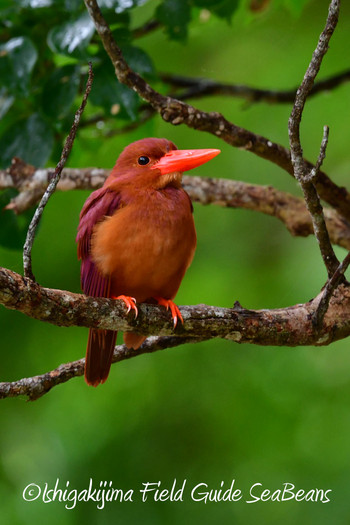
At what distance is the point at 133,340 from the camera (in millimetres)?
3252

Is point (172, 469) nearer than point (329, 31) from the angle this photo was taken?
No

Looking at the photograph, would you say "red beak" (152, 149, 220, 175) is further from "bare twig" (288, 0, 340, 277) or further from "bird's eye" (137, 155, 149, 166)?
"bare twig" (288, 0, 340, 277)

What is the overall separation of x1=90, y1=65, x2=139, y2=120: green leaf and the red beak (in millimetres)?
377

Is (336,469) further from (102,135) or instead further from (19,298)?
(19,298)

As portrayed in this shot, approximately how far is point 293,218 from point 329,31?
5.66 feet

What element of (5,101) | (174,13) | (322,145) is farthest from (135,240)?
(5,101)

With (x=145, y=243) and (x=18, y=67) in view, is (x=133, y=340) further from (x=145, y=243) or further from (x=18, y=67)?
(x=18, y=67)

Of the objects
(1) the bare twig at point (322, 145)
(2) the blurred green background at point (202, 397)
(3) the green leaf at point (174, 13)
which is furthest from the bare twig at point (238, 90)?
(1) the bare twig at point (322, 145)

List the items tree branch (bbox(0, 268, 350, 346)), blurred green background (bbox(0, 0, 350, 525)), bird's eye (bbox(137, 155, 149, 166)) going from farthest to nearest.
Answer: blurred green background (bbox(0, 0, 350, 525)) < bird's eye (bbox(137, 155, 149, 166)) < tree branch (bbox(0, 268, 350, 346))

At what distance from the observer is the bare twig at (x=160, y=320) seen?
2.48m

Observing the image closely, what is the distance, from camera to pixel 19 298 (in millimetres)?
2406

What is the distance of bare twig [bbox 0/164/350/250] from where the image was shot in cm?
414

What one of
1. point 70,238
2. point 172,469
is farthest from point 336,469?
point 70,238

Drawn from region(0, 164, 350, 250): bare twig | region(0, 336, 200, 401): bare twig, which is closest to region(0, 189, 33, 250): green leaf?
region(0, 164, 350, 250): bare twig
